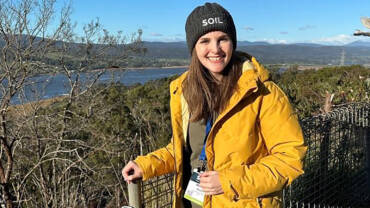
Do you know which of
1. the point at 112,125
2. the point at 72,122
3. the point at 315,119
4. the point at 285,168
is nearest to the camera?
the point at 285,168

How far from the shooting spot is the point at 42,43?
25.1 feet

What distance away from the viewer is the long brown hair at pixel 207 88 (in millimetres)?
1403

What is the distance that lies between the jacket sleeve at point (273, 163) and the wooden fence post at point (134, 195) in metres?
0.44

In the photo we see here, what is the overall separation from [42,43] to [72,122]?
2257 millimetres

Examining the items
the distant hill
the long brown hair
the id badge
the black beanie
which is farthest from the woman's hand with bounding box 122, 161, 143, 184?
the distant hill

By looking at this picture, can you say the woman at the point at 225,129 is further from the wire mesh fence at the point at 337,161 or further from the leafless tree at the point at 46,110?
the leafless tree at the point at 46,110

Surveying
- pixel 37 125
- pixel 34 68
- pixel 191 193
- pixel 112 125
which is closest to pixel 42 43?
pixel 34 68

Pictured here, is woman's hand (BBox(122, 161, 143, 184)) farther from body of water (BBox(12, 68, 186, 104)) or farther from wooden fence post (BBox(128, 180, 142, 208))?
body of water (BBox(12, 68, 186, 104))

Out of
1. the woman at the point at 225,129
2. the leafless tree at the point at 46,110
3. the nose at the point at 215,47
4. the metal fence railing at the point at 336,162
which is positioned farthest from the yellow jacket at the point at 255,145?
the leafless tree at the point at 46,110

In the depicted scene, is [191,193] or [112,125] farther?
[112,125]

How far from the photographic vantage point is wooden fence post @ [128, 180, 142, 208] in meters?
1.49

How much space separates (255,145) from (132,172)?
548mm

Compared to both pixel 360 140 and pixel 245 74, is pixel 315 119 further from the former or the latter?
pixel 245 74

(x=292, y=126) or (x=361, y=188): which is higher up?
(x=292, y=126)
